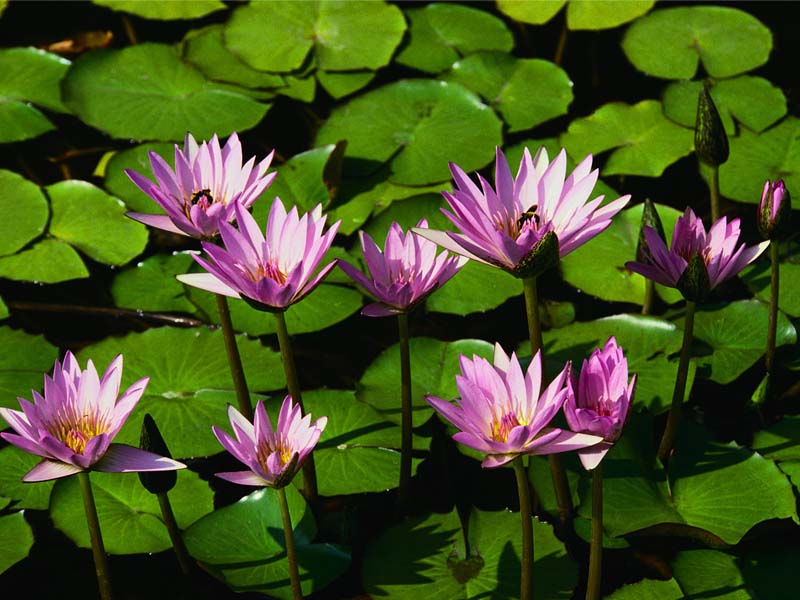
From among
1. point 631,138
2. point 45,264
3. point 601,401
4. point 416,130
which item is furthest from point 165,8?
point 601,401

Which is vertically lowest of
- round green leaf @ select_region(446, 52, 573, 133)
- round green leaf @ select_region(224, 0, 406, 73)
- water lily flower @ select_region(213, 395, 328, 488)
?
round green leaf @ select_region(446, 52, 573, 133)

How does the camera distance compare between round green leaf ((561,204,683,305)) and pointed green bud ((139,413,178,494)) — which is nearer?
pointed green bud ((139,413,178,494))

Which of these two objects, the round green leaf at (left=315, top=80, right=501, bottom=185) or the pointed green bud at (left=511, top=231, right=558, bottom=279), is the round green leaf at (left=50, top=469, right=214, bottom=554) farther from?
the round green leaf at (left=315, top=80, right=501, bottom=185)

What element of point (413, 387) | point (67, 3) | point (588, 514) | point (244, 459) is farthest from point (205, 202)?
point (67, 3)

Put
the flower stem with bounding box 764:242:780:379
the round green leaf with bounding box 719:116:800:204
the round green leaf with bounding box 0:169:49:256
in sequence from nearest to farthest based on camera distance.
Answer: the flower stem with bounding box 764:242:780:379, the round green leaf with bounding box 0:169:49:256, the round green leaf with bounding box 719:116:800:204

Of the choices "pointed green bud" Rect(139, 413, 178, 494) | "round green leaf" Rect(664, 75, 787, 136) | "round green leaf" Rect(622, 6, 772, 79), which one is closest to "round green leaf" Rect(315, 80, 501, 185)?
"round green leaf" Rect(664, 75, 787, 136)

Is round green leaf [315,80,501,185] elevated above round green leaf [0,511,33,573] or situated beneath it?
elevated above
